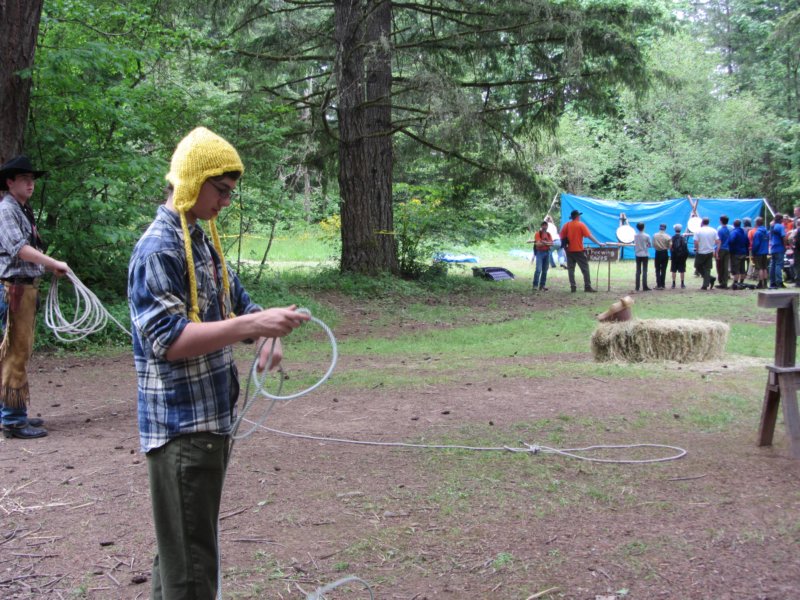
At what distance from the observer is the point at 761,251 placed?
18.3m

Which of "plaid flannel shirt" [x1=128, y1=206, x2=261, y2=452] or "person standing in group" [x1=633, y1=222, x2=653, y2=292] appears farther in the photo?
"person standing in group" [x1=633, y1=222, x2=653, y2=292]

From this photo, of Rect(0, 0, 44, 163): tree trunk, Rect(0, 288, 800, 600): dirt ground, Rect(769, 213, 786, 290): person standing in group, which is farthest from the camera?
Rect(769, 213, 786, 290): person standing in group

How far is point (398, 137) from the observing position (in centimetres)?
1719

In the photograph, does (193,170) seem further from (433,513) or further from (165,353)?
(433,513)

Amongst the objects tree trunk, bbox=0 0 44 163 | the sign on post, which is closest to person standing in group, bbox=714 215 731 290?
the sign on post

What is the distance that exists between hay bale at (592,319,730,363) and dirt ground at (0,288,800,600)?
2.04 m

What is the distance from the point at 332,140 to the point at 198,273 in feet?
46.1

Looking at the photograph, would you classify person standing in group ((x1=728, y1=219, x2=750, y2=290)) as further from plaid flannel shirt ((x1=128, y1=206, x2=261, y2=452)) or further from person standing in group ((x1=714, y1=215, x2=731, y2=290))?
plaid flannel shirt ((x1=128, y1=206, x2=261, y2=452))

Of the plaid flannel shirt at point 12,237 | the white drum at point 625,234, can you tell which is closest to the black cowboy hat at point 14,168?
the plaid flannel shirt at point 12,237

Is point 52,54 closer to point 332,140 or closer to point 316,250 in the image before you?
point 332,140

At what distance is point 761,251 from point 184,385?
18.6 m

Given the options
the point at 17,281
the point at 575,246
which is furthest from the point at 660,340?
the point at 575,246

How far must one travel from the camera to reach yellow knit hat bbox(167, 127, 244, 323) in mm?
2387

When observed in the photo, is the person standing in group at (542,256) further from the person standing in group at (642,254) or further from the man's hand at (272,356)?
the man's hand at (272,356)
